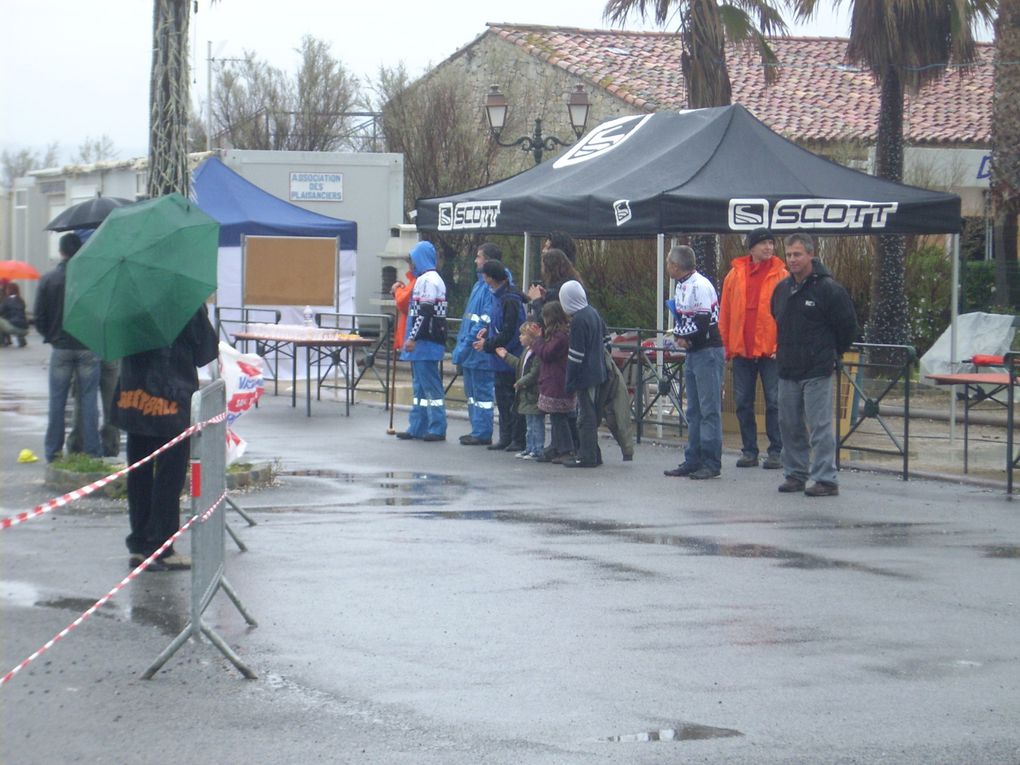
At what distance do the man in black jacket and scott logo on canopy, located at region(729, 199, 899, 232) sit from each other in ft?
7.77

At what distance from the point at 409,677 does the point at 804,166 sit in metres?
9.97

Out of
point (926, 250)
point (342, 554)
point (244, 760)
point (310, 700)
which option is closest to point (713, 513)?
point (342, 554)

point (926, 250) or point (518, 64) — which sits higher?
point (518, 64)

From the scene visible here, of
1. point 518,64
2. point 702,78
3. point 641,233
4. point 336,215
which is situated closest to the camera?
point 641,233

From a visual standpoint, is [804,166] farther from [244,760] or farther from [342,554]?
[244,760]

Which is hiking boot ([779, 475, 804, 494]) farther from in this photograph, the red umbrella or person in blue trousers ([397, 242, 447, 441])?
the red umbrella

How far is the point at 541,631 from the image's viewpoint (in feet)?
24.5

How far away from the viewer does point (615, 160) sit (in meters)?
16.5

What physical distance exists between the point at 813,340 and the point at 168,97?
17.2ft

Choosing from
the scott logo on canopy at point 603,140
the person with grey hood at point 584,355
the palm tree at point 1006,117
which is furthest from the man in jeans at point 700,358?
the palm tree at point 1006,117

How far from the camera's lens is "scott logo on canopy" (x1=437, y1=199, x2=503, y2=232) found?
16.7 meters

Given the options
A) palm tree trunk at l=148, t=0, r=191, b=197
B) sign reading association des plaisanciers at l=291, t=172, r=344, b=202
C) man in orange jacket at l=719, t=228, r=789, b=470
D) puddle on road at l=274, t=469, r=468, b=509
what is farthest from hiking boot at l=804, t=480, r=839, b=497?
sign reading association des plaisanciers at l=291, t=172, r=344, b=202

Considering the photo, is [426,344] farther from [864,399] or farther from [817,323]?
[817,323]

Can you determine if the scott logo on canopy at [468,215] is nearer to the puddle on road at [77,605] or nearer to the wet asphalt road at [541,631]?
the wet asphalt road at [541,631]
